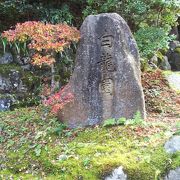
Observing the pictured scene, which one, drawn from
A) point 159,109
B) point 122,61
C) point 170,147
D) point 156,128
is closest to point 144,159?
point 170,147

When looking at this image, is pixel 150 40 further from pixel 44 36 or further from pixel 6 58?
pixel 6 58

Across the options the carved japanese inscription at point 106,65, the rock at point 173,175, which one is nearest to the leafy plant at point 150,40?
the carved japanese inscription at point 106,65

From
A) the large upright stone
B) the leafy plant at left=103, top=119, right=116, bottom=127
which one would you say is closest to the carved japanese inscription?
the large upright stone

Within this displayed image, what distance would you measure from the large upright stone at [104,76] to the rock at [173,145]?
114 cm

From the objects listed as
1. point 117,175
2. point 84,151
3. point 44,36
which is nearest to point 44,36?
point 44,36

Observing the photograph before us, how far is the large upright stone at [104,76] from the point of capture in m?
6.86

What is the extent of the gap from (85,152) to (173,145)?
1573 millimetres

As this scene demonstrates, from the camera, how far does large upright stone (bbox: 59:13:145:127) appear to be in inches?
270

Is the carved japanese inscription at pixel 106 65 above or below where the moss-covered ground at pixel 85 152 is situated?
above

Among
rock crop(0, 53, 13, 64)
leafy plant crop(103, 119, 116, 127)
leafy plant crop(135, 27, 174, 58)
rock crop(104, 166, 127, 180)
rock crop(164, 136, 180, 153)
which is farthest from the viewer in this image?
rock crop(0, 53, 13, 64)

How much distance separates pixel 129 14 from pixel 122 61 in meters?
4.25

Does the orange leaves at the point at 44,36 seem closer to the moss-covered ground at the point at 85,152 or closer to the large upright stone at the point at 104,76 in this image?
the large upright stone at the point at 104,76

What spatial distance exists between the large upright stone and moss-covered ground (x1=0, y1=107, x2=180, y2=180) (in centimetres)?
36

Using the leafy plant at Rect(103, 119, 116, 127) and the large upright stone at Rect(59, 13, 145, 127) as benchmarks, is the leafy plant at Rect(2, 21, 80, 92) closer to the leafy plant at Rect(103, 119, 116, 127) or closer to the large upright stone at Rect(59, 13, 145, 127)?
the large upright stone at Rect(59, 13, 145, 127)
